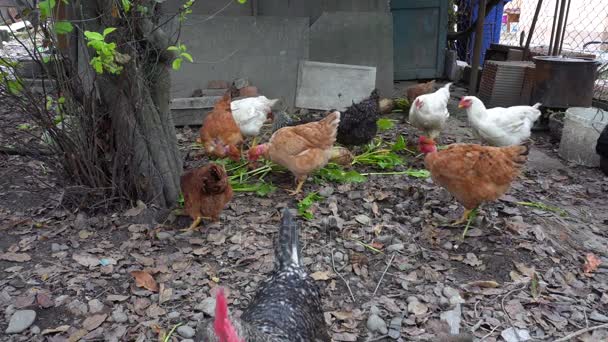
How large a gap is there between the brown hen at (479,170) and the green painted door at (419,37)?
6.28 metres

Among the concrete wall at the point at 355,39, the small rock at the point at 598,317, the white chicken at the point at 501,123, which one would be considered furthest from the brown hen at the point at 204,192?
the concrete wall at the point at 355,39

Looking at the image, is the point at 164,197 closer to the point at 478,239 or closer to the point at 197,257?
the point at 197,257

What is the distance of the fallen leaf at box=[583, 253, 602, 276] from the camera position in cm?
364

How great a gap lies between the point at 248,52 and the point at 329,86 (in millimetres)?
1455

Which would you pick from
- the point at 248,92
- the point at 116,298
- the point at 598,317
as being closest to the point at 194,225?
the point at 116,298

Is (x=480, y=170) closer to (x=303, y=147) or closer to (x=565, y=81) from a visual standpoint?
(x=303, y=147)

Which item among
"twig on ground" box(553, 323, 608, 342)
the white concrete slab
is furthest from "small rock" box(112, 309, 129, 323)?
the white concrete slab

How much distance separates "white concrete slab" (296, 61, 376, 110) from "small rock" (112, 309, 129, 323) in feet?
16.9

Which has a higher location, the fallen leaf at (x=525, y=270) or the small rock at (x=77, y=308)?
the small rock at (x=77, y=308)

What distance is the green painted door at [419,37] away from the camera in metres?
9.77

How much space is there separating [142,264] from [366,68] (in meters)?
5.33

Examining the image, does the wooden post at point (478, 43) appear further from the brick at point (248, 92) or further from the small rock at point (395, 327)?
the small rock at point (395, 327)

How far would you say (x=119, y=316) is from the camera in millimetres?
2969

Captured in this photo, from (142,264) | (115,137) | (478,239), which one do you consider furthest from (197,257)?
(478,239)
